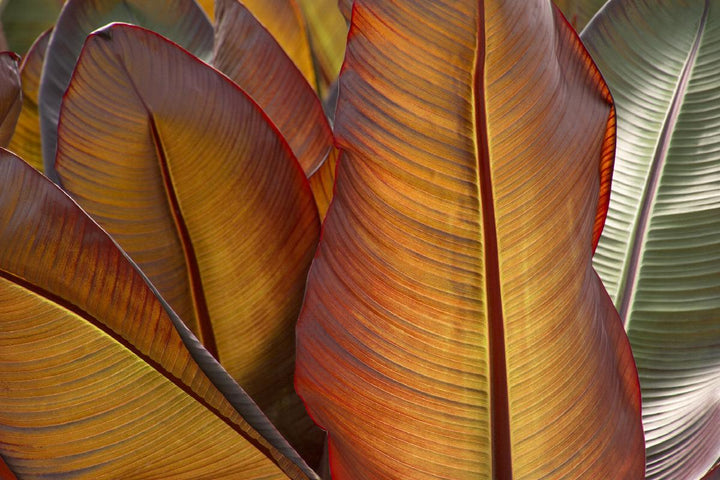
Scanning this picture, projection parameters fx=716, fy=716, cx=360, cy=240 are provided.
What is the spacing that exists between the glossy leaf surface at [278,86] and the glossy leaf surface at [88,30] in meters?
0.16

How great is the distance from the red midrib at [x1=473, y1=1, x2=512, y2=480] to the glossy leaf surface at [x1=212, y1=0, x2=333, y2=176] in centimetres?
44

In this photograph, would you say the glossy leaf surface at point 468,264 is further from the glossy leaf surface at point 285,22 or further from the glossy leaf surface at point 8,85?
the glossy leaf surface at point 285,22

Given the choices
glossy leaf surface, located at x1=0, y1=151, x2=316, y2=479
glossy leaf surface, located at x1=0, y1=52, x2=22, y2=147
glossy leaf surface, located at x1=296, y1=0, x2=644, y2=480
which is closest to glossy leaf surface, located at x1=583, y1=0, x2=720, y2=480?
glossy leaf surface, located at x1=296, y1=0, x2=644, y2=480

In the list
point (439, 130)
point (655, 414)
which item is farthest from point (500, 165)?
point (655, 414)

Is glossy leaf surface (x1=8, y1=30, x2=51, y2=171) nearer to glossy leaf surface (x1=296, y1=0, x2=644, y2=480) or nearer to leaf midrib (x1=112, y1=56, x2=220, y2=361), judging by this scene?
leaf midrib (x1=112, y1=56, x2=220, y2=361)

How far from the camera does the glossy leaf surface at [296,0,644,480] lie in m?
0.45

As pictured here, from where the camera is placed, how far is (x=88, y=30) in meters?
0.97

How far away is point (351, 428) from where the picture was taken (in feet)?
1.80

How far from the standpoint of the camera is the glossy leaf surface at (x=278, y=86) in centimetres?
89

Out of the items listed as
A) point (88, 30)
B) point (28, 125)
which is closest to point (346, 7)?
point (88, 30)

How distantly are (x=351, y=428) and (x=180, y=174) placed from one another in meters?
0.29

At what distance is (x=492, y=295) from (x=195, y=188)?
12.4 inches

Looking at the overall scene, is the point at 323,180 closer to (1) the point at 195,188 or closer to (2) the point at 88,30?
(1) the point at 195,188

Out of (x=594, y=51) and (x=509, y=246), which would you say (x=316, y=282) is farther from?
(x=594, y=51)
